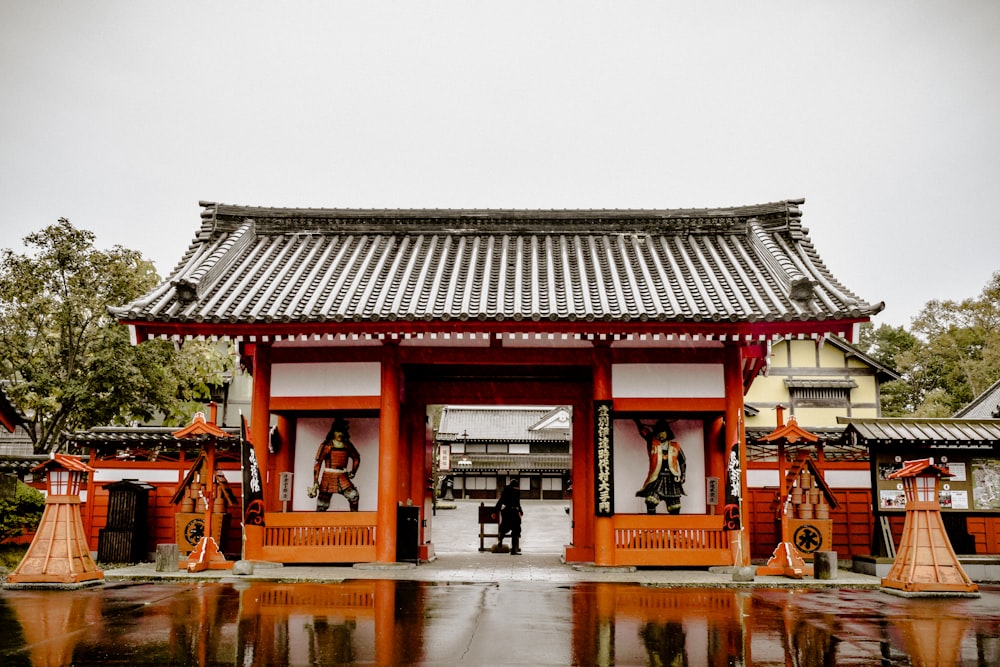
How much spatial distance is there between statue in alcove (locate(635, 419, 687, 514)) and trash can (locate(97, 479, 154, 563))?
34.2ft

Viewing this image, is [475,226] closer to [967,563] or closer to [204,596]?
[204,596]

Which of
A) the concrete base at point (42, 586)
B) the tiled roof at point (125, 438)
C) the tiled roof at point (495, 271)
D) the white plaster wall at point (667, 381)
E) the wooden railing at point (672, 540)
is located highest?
the tiled roof at point (495, 271)

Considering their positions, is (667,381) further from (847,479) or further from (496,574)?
(847,479)

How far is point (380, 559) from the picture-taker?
47.0 feet

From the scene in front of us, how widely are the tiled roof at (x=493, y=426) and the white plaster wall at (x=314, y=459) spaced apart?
39.7 m

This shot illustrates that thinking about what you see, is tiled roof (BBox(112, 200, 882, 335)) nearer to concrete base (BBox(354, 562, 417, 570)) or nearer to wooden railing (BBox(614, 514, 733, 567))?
wooden railing (BBox(614, 514, 733, 567))

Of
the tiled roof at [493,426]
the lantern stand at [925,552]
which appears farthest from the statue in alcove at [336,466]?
the tiled roof at [493,426]

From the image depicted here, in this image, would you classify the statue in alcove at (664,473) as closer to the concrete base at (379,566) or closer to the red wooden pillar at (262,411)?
the concrete base at (379,566)

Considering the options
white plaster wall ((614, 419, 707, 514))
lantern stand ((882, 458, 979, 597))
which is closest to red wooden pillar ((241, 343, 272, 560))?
Answer: white plaster wall ((614, 419, 707, 514))

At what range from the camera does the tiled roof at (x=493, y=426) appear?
57188 millimetres

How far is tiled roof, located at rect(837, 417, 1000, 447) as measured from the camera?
15.3 m

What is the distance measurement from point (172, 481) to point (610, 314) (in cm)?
1035

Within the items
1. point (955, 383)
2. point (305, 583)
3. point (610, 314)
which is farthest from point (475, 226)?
point (955, 383)

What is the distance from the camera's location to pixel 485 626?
8.66 metres
